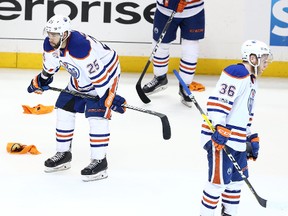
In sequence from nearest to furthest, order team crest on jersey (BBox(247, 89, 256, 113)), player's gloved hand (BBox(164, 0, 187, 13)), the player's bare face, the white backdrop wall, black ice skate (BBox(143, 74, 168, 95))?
1. team crest on jersey (BBox(247, 89, 256, 113))
2. the player's bare face
3. player's gloved hand (BBox(164, 0, 187, 13))
4. black ice skate (BBox(143, 74, 168, 95))
5. the white backdrop wall

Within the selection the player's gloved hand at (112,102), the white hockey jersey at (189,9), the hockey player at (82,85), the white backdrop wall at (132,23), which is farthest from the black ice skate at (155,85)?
the player's gloved hand at (112,102)

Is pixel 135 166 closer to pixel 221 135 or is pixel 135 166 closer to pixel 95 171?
pixel 95 171

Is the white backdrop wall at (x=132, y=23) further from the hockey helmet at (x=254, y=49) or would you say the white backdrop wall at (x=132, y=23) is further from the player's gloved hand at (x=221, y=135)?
the player's gloved hand at (x=221, y=135)

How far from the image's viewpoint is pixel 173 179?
4.78 meters

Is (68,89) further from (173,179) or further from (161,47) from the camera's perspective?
(161,47)

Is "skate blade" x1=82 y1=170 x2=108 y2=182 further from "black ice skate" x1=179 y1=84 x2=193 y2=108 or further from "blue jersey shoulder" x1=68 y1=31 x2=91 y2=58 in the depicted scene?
Result: "black ice skate" x1=179 y1=84 x2=193 y2=108

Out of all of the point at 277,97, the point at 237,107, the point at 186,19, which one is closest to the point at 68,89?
the point at 237,107

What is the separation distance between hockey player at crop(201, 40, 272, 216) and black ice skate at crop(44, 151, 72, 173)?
118 centimetres

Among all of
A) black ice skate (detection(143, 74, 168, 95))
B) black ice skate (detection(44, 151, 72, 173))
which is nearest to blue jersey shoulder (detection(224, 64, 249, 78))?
black ice skate (detection(44, 151, 72, 173))

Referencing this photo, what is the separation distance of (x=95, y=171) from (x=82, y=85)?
0.49 metres

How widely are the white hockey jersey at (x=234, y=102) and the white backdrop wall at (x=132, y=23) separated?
3.62 metres

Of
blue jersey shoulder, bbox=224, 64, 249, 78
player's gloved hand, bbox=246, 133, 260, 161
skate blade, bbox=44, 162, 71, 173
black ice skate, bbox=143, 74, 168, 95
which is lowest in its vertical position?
black ice skate, bbox=143, 74, 168, 95

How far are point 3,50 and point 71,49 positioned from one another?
10.00 ft

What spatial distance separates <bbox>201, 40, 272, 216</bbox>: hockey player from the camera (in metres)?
3.74
